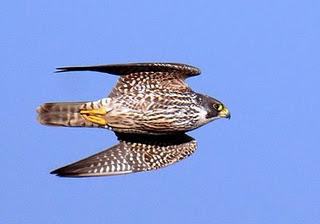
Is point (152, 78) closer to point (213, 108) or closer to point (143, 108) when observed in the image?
point (143, 108)

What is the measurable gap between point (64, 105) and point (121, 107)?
4.25 feet

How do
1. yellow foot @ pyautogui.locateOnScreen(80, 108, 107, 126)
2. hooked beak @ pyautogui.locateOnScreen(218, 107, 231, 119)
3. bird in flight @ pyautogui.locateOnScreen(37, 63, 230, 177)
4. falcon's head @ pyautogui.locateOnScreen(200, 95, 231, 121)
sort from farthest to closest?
hooked beak @ pyautogui.locateOnScreen(218, 107, 231, 119), falcon's head @ pyautogui.locateOnScreen(200, 95, 231, 121), yellow foot @ pyautogui.locateOnScreen(80, 108, 107, 126), bird in flight @ pyautogui.locateOnScreen(37, 63, 230, 177)

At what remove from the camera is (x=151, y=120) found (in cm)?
2194

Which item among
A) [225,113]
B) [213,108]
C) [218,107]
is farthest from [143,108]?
[225,113]

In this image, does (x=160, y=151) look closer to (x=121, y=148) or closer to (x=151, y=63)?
(x=121, y=148)

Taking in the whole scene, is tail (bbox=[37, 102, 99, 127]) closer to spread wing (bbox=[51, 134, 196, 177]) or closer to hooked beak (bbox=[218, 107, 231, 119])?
spread wing (bbox=[51, 134, 196, 177])

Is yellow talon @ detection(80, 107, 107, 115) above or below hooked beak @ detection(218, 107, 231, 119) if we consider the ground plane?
above

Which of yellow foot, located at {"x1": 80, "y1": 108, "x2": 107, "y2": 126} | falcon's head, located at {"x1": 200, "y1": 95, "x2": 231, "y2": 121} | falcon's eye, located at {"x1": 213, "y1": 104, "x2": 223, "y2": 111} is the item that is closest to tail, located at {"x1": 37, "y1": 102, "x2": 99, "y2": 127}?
yellow foot, located at {"x1": 80, "y1": 108, "x2": 107, "y2": 126}

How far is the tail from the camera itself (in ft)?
72.6

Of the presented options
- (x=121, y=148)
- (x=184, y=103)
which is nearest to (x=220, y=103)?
(x=184, y=103)

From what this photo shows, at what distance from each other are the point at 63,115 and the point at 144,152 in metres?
2.56

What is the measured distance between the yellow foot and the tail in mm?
133

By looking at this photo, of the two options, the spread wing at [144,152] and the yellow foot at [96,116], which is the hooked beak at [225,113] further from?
the yellow foot at [96,116]

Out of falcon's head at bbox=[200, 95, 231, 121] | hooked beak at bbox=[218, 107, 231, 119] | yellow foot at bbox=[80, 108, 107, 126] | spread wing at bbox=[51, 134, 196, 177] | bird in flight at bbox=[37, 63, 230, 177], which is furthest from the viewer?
spread wing at bbox=[51, 134, 196, 177]
